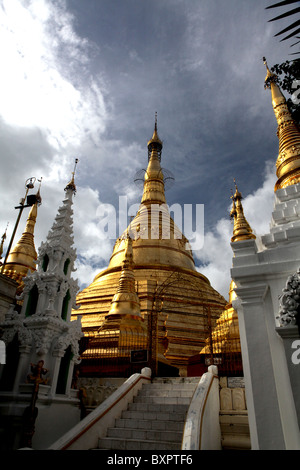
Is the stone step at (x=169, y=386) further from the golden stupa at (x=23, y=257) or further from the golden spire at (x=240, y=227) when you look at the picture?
the golden stupa at (x=23, y=257)

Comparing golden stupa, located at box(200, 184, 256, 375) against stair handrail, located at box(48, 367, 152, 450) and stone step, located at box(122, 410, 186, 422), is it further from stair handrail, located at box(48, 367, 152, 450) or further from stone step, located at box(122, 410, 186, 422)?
stair handrail, located at box(48, 367, 152, 450)

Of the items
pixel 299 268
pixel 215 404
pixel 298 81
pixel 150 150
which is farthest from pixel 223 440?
pixel 150 150

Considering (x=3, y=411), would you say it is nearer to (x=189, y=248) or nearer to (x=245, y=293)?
(x=245, y=293)

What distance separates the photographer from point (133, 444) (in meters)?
5.93

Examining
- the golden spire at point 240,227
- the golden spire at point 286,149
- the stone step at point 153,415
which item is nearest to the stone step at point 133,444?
the stone step at point 153,415

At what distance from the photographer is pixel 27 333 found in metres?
8.79

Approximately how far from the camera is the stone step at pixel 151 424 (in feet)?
21.2

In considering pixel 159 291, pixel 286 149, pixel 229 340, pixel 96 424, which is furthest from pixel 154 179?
pixel 96 424

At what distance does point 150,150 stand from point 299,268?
3067cm

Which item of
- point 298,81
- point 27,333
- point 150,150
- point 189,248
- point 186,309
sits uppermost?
point 150,150

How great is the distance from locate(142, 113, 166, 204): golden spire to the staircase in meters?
20.4

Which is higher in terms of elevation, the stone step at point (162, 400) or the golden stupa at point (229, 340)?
the golden stupa at point (229, 340)

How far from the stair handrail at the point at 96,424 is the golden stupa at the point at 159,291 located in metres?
2.44

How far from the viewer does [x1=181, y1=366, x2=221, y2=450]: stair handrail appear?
5.10 metres
